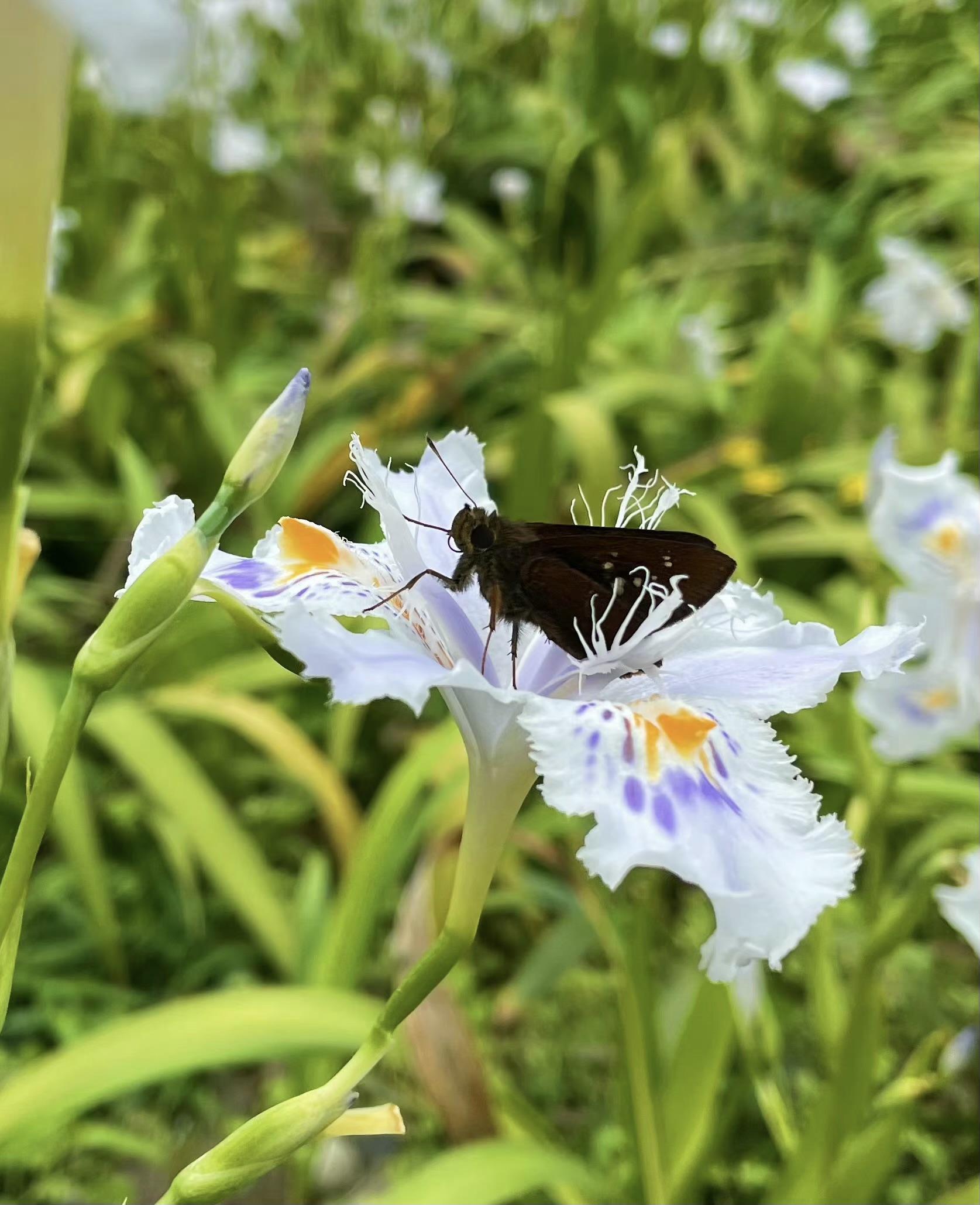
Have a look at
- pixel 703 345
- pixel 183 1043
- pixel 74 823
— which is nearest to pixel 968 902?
pixel 183 1043

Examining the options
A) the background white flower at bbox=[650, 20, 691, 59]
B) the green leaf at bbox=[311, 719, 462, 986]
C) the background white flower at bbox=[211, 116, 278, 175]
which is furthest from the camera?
the background white flower at bbox=[650, 20, 691, 59]

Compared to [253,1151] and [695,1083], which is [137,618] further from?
[695,1083]

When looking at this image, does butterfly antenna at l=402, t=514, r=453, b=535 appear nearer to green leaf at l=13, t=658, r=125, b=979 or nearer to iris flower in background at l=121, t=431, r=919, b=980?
iris flower in background at l=121, t=431, r=919, b=980

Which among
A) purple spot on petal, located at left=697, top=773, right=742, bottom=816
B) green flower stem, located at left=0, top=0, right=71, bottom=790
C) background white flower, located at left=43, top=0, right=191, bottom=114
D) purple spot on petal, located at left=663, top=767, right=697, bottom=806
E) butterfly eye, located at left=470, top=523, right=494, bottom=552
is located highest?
background white flower, located at left=43, top=0, right=191, bottom=114

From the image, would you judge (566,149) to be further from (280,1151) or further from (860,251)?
(280,1151)

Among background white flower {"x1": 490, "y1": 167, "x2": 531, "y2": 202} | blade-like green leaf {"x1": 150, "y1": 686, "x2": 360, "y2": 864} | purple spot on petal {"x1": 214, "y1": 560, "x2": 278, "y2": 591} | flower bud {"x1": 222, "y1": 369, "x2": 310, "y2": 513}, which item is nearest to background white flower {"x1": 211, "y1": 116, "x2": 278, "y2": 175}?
background white flower {"x1": 490, "y1": 167, "x2": 531, "y2": 202}

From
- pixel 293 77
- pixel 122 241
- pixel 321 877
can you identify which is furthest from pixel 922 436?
pixel 293 77

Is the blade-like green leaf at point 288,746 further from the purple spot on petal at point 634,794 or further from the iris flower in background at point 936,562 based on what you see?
the purple spot on petal at point 634,794

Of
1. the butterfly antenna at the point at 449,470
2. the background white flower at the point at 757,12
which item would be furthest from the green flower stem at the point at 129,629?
the background white flower at the point at 757,12
